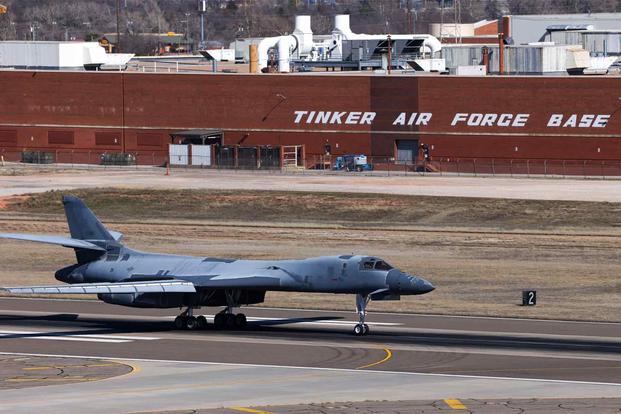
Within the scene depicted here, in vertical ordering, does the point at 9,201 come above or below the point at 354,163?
below

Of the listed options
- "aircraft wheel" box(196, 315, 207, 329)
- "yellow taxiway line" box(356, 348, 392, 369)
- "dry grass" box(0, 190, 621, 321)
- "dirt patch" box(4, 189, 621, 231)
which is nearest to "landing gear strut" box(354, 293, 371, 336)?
"yellow taxiway line" box(356, 348, 392, 369)

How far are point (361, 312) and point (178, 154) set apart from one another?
279ft

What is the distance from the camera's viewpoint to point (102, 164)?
13125 cm

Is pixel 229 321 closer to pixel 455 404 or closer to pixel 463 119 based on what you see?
pixel 455 404

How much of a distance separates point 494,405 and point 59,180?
8377 centimetres

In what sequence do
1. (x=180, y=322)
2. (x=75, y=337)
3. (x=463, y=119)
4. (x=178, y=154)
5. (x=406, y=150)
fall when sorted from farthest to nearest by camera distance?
1. (x=178, y=154)
2. (x=406, y=150)
3. (x=463, y=119)
4. (x=180, y=322)
5. (x=75, y=337)

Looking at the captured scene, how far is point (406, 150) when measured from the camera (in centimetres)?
12462

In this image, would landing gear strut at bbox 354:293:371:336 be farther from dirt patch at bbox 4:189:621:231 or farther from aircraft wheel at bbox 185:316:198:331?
dirt patch at bbox 4:189:621:231

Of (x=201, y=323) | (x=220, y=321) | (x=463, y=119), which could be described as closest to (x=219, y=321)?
(x=220, y=321)

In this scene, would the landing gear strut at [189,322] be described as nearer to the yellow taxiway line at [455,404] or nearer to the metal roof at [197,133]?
the yellow taxiway line at [455,404]

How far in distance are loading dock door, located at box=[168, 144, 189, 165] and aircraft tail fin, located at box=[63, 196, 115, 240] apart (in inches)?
3080

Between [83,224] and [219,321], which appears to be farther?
[83,224]

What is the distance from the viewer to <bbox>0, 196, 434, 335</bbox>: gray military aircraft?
45500 mm

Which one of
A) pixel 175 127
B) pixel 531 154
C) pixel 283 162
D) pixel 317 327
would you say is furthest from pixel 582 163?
pixel 317 327
